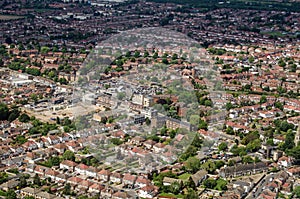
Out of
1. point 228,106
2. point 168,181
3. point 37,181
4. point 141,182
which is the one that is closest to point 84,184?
point 37,181

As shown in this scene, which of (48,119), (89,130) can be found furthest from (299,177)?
(48,119)

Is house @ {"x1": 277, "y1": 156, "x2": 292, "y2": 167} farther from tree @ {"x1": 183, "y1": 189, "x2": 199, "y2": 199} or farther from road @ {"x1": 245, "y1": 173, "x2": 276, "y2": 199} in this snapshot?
tree @ {"x1": 183, "y1": 189, "x2": 199, "y2": 199}

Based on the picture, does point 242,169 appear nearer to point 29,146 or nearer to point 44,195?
point 44,195

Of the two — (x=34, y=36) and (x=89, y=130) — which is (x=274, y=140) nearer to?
(x=89, y=130)

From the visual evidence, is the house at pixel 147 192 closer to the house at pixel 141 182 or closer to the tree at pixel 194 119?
the house at pixel 141 182

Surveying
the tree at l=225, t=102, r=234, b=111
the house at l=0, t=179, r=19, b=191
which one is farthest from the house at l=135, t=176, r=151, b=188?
the tree at l=225, t=102, r=234, b=111
